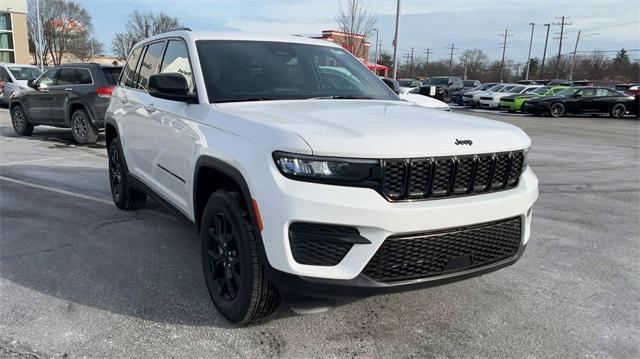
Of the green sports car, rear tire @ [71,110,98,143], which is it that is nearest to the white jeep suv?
rear tire @ [71,110,98,143]

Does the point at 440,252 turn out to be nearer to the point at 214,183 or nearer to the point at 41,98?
the point at 214,183

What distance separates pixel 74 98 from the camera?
10.4 meters

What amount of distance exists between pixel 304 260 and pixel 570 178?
23.0ft

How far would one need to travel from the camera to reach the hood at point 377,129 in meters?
2.45

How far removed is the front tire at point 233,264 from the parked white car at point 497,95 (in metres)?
26.6

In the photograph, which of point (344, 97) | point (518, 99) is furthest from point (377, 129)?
point (518, 99)

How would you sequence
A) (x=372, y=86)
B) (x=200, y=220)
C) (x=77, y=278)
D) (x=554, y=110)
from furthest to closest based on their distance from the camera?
(x=554, y=110) < (x=372, y=86) < (x=77, y=278) < (x=200, y=220)

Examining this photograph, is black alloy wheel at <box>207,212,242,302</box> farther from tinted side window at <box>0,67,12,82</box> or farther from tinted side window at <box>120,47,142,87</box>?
tinted side window at <box>0,67,12,82</box>

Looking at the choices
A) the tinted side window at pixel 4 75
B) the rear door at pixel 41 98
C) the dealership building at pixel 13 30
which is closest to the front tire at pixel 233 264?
the rear door at pixel 41 98

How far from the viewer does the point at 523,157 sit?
9.97 feet

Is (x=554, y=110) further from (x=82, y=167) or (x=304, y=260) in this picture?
(x=304, y=260)

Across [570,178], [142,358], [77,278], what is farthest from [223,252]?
[570,178]

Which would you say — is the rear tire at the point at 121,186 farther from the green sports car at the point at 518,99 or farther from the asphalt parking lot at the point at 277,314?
the green sports car at the point at 518,99

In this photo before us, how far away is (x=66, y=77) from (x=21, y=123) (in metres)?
2.33
